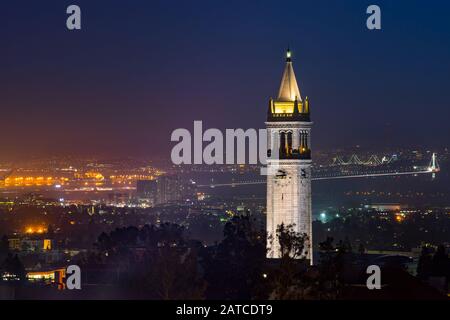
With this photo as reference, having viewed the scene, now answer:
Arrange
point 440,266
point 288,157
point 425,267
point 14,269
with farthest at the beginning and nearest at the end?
point 14,269 < point 425,267 < point 440,266 < point 288,157

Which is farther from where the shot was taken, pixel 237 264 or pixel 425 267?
pixel 425 267

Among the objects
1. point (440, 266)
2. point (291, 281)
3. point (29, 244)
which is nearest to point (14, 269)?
point (440, 266)

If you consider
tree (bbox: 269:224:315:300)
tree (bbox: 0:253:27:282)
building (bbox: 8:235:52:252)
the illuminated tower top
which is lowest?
tree (bbox: 269:224:315:300)

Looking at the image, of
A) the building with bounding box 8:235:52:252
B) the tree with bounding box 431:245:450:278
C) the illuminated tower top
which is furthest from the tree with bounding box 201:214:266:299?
the building with bounding box 8:235:52:252

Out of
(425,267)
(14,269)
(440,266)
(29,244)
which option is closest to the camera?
(440,266)

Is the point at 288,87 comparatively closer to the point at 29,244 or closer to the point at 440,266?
the point at 440,266

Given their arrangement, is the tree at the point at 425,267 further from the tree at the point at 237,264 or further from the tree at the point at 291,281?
the tree at the point at 291,281

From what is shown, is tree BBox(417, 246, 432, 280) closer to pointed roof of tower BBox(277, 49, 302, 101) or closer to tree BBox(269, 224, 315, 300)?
pointed roof of tower BBox(277, 49, 302, 101)
